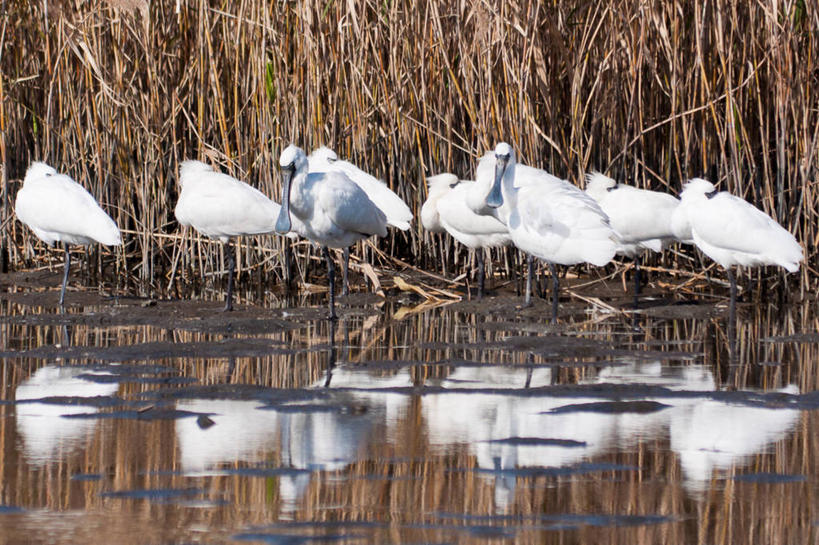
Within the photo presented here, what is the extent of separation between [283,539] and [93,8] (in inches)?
346

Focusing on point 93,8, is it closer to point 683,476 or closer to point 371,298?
point 371,298

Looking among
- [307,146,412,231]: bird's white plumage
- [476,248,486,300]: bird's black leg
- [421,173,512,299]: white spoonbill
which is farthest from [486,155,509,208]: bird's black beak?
[307,146,412,231]: bird's white plumage

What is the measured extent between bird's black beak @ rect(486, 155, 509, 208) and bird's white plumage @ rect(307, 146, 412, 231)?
126 cm

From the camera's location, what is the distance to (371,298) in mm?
11133

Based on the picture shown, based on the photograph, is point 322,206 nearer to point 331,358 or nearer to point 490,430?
point 331,358

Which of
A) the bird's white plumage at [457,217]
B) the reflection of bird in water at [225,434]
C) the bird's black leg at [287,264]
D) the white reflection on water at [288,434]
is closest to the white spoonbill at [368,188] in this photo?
the bird's white plumage at [457,217]

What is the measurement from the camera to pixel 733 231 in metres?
9.50

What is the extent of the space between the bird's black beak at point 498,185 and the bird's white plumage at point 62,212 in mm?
2890

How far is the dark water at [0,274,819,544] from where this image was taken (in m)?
4.12

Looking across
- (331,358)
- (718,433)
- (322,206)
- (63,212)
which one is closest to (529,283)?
(322,206)

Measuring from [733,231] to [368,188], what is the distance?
10.4ft

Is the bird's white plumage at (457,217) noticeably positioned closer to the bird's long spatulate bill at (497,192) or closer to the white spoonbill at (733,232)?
the bird's long spatulate bill at (497,192)

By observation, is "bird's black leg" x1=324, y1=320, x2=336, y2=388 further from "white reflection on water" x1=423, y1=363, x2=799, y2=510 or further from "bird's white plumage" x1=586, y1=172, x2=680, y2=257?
"bird's white plumage" x1=586, y1=172, x2=680, y2=257

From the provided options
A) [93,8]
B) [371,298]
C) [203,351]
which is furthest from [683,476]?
[93,8]
